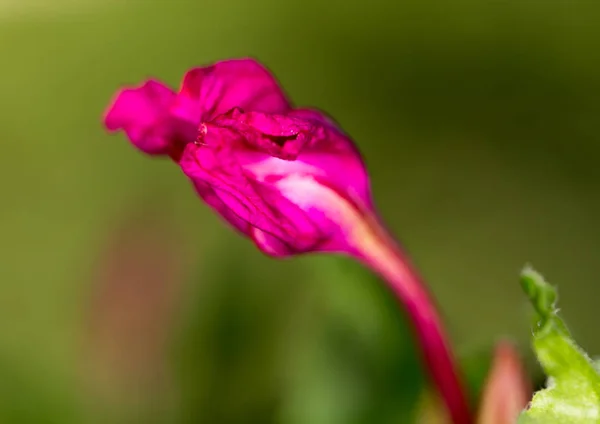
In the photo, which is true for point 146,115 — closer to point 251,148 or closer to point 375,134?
point 251,148

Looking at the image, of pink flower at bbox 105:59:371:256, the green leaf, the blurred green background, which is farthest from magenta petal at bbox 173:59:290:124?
the blurred green background

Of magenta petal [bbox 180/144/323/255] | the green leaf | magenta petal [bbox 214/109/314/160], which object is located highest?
magenta petal [bbox 214/109/314/160]

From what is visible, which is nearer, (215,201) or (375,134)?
(215,201)

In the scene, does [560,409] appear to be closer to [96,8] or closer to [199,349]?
[199,349]

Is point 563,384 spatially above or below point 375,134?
below

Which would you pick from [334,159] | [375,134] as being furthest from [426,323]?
[375,134]

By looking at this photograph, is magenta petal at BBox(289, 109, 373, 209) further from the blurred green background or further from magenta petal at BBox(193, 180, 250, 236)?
the blurred green background
